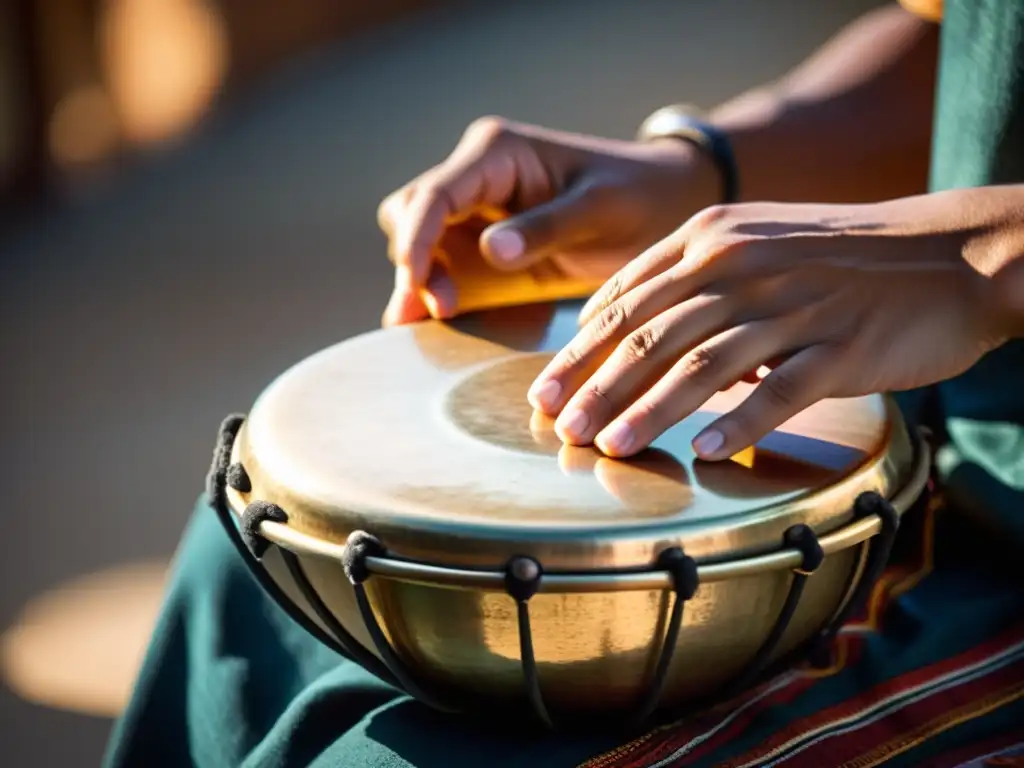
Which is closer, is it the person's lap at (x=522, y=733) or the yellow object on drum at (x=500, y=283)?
the person's lap at (x=522, y=733)

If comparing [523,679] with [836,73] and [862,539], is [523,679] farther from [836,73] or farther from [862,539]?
[836,73]

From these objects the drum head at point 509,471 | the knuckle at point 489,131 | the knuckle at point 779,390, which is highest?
the knuckle at point 489,131

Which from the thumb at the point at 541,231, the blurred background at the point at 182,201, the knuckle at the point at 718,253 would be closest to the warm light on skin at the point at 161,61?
the blurred background at the point at 182,201

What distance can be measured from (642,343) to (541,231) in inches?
10.7

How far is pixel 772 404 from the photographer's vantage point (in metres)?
0.58

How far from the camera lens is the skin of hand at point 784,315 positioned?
1.92 ft

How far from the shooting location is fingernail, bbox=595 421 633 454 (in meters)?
0.58

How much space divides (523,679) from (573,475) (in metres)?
0.10

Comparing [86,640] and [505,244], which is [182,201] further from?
[505,244]

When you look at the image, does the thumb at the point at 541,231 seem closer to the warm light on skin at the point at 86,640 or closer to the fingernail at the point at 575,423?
the fingernail at the point at 575,423

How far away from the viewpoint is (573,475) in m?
0.57

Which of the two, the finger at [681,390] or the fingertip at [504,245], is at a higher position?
the fingertip at [504,245]

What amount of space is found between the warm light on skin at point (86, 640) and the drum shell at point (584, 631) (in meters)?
0.88

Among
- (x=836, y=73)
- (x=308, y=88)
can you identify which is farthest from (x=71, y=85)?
(x=836, y=73)
